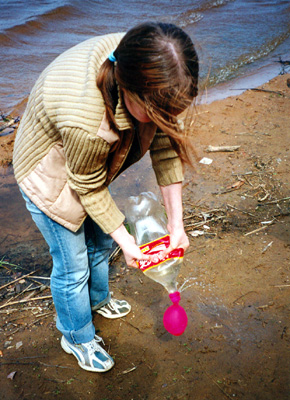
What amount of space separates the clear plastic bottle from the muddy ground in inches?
15.7

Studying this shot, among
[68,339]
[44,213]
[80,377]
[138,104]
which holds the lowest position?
[80,377]

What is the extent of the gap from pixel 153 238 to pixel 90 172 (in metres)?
1.15

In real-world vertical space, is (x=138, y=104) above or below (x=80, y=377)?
above

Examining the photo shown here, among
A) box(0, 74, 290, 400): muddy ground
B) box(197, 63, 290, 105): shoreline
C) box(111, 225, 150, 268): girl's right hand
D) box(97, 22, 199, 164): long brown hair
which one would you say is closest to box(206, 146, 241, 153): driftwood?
box(0, 74, 290, 400): muddy ground

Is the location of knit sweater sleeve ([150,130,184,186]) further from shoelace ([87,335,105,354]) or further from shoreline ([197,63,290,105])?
shoreline ([197,63,290,105])

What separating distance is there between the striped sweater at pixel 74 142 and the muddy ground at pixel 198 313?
3.80ft

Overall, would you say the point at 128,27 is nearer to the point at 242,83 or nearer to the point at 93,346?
the point at 242,83

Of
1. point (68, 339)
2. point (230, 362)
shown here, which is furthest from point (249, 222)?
point (68, 339)

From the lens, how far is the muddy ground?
239 centimetres

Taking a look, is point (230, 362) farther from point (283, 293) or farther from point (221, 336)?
point (283, 293)

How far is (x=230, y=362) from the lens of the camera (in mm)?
2443

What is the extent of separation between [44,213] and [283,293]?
1.92 metres

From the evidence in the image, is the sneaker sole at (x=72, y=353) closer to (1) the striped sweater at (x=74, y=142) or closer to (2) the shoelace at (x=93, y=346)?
(2) the shoelace at (x=93, y=346)

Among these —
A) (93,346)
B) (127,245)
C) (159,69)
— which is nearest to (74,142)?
(159,69)
